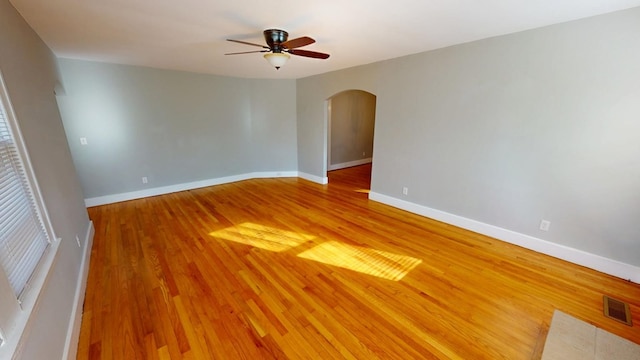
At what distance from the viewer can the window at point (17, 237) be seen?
105 cm

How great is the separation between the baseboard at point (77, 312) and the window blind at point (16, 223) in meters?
0.51

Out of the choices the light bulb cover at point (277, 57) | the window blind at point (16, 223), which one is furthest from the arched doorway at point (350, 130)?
the window blind at point (16, 223)

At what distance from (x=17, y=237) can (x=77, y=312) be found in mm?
853

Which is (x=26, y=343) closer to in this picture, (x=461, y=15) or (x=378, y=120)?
(x=461, y=15)

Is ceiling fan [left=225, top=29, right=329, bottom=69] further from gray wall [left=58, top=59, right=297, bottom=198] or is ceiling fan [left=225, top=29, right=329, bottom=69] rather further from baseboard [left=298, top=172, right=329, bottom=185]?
baseboard [left=298, top=172, right=329, bottom=185]

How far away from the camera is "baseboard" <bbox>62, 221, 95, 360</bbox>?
153 centimetres

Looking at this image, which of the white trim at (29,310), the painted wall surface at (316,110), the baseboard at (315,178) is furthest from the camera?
the baseboard at (315,178)

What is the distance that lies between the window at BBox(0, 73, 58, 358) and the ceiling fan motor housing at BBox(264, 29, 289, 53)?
1.91 m

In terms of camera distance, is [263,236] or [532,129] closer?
[532,129]

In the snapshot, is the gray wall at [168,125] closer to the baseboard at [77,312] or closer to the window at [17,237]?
the baseboard at [77,312]

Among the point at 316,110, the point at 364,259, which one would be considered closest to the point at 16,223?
the point at 364,259

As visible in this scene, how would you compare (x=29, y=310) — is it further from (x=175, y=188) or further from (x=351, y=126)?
(x=351, y=126)

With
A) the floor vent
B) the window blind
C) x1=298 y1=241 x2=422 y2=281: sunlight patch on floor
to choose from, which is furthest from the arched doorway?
the window blind

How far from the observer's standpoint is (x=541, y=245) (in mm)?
2760
